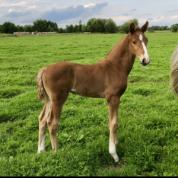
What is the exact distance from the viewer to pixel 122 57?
20.8 feet

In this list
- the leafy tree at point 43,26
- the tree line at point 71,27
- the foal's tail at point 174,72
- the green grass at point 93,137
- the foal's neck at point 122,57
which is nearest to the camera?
the green grass at point 93,137

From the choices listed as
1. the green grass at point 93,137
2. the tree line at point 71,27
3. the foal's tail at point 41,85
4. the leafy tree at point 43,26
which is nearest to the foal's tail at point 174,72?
the green grass at point 93,137

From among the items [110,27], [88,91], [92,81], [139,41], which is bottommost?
[110,27]

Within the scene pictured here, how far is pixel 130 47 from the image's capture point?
20.2 ft

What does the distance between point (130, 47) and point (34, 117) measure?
10.7 feet

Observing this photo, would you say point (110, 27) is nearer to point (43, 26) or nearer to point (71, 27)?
point (71, 27)

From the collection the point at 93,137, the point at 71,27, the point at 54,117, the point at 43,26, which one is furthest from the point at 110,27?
the point at 54,117

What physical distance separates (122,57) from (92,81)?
0.60 meters

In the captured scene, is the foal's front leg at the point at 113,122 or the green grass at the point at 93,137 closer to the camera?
the green grass at the point at 93,137

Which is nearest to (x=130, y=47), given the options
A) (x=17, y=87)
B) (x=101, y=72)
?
(x=101, y=72)

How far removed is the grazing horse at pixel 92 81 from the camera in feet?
20.2

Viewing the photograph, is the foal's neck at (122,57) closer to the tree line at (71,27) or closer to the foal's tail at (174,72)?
the foal's tail at (174,72)

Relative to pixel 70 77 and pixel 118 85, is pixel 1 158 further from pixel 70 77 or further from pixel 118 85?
pixel 118 85

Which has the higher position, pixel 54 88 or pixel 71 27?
pixel 54 88
